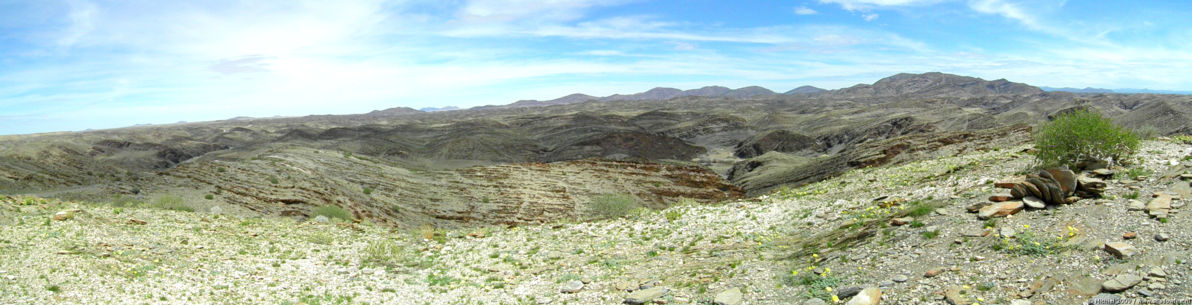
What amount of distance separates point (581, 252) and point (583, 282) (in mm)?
3051

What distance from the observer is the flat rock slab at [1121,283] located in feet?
23.3

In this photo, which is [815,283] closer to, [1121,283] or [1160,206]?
[1121,283]

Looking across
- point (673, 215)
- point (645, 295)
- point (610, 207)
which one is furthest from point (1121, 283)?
point (610, 207)

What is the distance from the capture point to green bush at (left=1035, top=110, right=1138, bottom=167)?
1506 cm

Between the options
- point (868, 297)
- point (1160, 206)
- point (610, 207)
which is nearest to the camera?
point (868, 297)

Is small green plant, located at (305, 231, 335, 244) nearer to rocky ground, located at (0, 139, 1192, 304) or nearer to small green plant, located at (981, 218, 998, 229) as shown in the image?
rocky ground, located at (0, 139, 1192, 304)

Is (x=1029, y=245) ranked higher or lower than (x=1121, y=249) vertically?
lower

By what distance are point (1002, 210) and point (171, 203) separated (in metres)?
27.8

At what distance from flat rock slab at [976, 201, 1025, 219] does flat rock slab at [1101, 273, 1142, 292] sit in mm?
3905

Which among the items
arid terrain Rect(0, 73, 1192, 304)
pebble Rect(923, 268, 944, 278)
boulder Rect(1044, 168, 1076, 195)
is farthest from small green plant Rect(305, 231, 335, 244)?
boulder Rect(1044, 168, 1076, 195)

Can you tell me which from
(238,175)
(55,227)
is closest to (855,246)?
(55,227)

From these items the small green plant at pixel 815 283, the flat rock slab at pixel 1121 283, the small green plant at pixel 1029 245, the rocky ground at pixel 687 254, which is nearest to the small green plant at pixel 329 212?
the rocky ground at pixel 687 254

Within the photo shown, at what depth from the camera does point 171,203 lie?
2247cm

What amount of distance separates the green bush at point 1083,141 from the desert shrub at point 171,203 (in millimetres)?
29815
